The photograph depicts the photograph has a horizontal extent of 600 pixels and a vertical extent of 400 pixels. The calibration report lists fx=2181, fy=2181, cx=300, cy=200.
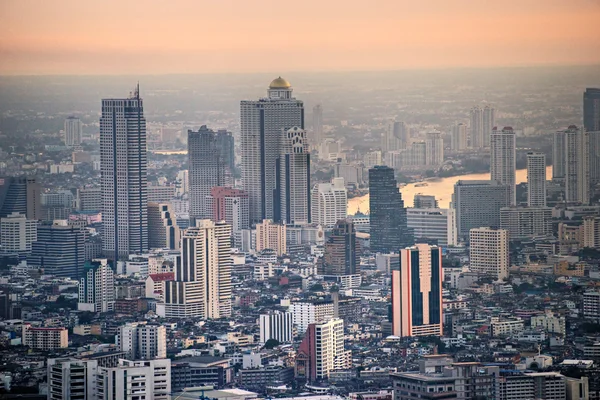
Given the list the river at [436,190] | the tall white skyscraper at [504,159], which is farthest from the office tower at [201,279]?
the tall white skyscraper at [504,159]

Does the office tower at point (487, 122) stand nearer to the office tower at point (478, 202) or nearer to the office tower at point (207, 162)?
the office tower at point (478, 202)

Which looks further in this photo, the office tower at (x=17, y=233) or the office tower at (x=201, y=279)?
the office tower at (x=17, y=233)

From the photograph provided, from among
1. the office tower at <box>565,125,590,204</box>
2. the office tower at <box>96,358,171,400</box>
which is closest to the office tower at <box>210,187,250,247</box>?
the office tower at <box>565,125,590,204</box>

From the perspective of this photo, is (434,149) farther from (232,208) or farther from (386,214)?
Answer: (232,208)

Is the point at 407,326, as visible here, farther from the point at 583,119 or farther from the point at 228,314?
the point at 583,119

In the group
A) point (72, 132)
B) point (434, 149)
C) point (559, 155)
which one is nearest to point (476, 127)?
point (434, 149)

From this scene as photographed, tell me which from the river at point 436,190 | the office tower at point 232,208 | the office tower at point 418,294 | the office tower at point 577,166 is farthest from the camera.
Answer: the river at point 436,190
